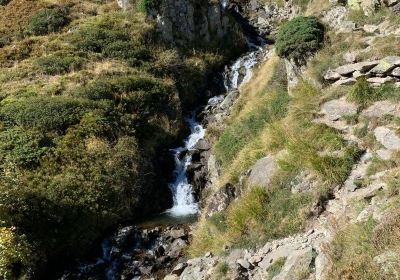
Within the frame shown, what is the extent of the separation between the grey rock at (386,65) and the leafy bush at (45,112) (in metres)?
15.9

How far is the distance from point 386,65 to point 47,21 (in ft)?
92.1

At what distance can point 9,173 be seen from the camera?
63.2 feet

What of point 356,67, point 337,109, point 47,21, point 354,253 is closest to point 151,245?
point 337,109

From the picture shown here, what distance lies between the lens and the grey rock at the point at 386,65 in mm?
14648

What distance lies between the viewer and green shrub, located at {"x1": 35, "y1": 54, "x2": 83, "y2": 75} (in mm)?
29297

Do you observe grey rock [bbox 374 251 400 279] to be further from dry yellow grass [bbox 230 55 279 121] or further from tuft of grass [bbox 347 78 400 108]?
dry yellow grass [bbox 230 55 279 121]

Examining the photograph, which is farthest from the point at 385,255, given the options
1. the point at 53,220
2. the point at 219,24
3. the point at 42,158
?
the point at 219,24

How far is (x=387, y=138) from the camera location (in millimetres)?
12789

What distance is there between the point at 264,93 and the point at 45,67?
15.2m

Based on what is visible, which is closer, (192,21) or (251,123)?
(251,123)

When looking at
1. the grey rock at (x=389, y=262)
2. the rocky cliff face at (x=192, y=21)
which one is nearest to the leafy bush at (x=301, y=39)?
the grey rock at (x=389, y=262)

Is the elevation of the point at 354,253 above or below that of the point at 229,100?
above

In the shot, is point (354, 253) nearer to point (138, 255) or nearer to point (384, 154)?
point (384, 154)

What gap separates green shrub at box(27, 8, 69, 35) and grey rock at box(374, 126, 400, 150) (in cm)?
2816
